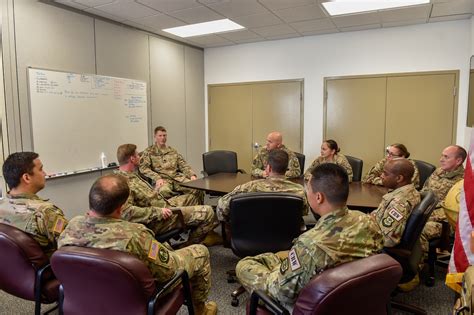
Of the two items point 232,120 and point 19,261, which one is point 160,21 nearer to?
point 232,120

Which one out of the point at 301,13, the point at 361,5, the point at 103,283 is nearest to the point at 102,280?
the point at 103,283

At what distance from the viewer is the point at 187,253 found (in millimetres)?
1930

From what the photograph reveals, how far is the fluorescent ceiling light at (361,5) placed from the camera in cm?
369

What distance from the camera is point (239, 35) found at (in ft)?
16.7

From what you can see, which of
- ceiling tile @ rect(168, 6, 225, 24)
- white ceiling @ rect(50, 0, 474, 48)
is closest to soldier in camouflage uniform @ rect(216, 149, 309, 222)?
white ceiling @ rect(50, 0, 474, 48)

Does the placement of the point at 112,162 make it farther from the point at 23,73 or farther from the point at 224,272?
the point at 224,272

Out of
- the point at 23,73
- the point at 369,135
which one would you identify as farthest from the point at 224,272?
the point at 369,135

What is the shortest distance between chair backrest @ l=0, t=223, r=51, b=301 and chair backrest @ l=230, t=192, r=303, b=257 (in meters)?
1.18

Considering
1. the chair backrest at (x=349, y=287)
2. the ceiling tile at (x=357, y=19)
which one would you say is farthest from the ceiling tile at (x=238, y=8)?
the chair backrest at (x=349, y=287)

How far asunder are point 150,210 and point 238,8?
8.23 ft

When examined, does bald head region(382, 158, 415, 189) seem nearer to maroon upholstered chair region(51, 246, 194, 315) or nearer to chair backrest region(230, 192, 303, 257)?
chair backrest region(230, 192, 303, 257)

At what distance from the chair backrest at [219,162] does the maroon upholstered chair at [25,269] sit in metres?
2.94

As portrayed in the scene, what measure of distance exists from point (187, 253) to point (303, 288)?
83cm

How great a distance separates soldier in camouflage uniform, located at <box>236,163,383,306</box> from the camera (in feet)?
4.40
